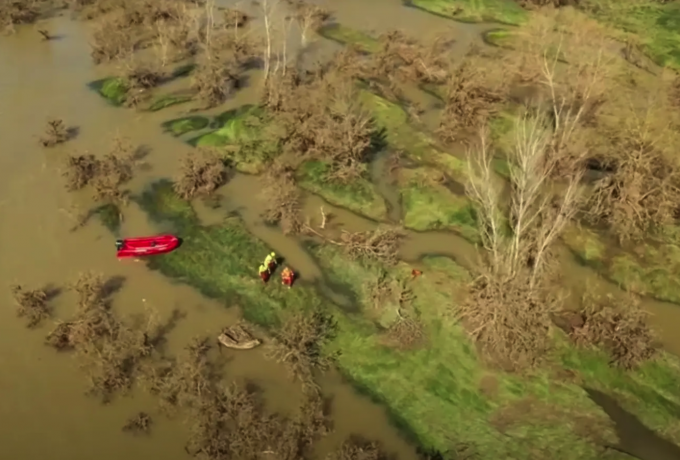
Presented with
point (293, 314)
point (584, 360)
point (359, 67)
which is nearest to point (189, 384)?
point (293, 314)

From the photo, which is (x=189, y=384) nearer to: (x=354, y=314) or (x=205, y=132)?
(x=354, y=314)

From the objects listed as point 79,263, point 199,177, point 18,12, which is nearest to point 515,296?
point 199,177

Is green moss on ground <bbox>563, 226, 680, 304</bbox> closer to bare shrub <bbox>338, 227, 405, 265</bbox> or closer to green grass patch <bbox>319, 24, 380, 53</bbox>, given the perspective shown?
bare shrub <bbox>338, 227, 405, 265</bbox>

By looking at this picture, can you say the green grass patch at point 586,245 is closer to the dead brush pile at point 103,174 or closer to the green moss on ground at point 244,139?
the green moss on ground at point 244,139

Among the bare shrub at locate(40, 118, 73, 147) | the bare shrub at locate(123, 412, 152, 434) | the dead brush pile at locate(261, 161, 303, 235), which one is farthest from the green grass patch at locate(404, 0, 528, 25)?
the bare shrub at locate(123, 412, 152, 434)

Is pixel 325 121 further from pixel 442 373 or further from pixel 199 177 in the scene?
pixel 442 373

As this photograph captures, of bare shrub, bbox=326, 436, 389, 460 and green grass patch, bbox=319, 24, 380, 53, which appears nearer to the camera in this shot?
bare shrub, bbox=326, 436, 389, 460
